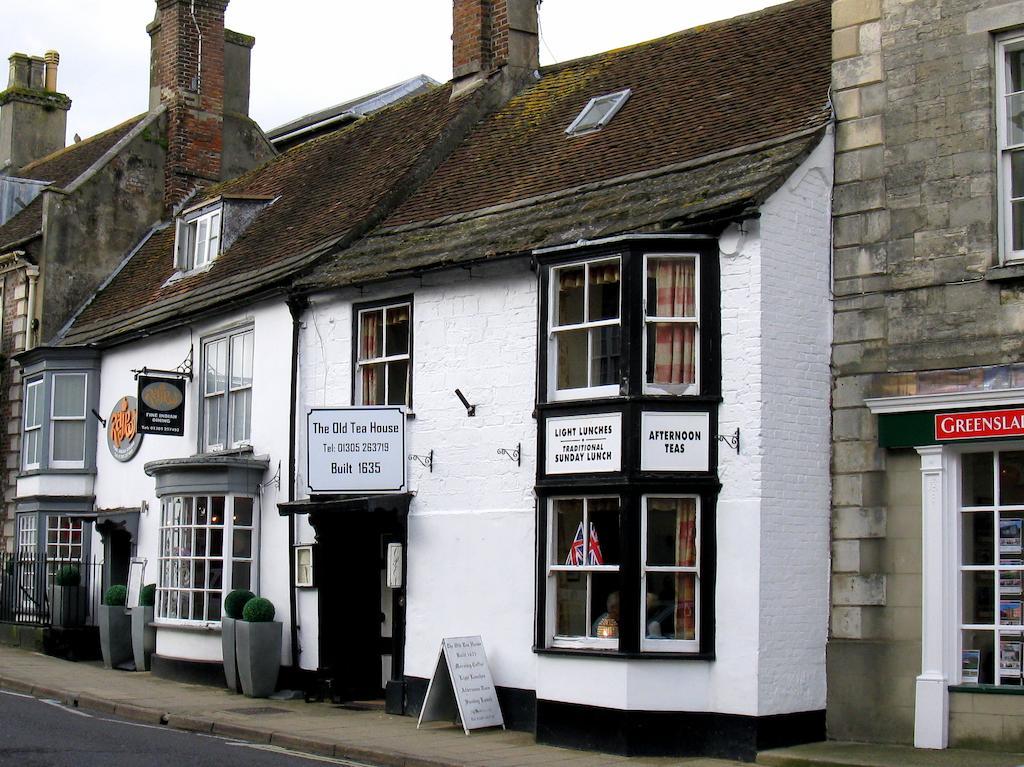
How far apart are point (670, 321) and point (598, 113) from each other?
569 centimetres

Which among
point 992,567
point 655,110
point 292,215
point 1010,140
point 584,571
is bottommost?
point 584,571

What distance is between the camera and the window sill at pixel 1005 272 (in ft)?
43.7

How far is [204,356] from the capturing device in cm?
2191

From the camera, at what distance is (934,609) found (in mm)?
13625

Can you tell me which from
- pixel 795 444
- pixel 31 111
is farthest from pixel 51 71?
pixel 795 444

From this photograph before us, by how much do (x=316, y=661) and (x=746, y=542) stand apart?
6.79 metres

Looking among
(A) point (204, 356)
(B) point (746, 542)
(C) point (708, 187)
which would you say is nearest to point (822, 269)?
(C) point (708, 187)

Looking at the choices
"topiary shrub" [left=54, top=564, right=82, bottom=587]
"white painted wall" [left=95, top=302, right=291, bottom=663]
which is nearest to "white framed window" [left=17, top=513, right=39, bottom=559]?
"topiary shrub" [left=54, top=564, right=82, bottom=587]

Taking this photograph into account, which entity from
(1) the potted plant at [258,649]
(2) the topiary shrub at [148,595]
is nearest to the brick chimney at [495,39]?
(1) the potted plant at [258,649]

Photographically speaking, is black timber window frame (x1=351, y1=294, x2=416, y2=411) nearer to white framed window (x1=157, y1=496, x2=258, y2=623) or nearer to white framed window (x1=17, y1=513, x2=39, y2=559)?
white framed window (x1=157, y1=496, x2=258, y2=623)

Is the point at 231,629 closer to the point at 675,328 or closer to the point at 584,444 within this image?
the point at 584,444

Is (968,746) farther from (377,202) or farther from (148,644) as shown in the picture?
(148,644)

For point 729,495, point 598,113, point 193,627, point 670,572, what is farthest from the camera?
point 193,627

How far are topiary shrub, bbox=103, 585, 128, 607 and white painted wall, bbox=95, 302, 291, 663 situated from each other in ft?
2.15
